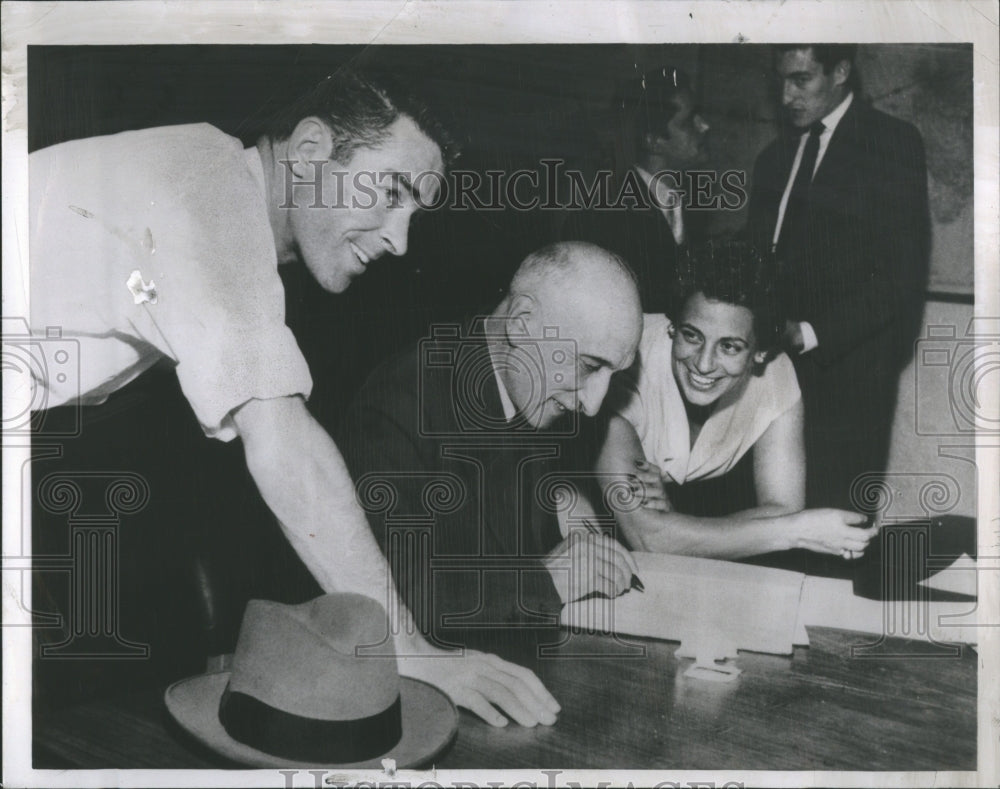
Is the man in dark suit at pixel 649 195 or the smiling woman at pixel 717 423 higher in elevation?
A: the man in dark suit at pixel 649 195

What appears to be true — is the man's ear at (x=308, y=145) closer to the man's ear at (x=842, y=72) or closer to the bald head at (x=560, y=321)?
the bald head at (x=560, y=321)

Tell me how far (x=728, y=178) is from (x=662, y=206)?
0.20 meters

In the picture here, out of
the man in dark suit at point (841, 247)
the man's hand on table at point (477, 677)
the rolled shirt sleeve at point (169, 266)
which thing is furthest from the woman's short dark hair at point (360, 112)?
the man's hand on table at point (477, 677)

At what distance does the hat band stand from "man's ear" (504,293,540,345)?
3.43ft

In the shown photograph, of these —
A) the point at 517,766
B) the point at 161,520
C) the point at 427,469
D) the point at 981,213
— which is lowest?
the point at 517,766

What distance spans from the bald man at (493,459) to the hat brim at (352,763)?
183 millimetres

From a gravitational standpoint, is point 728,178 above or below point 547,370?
above

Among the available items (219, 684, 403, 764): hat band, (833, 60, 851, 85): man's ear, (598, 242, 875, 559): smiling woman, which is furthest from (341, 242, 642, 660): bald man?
(833, 60, 851, 85): man's ear

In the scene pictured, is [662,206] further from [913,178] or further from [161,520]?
[161,520]

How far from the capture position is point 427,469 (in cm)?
235

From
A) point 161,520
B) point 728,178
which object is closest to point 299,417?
point 161,520

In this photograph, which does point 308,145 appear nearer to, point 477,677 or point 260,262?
point 260,262

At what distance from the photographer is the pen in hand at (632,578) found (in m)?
2.35

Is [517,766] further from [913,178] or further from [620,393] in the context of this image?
[913,178]
